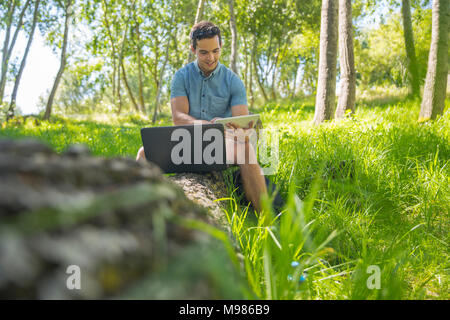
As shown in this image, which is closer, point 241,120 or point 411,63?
point 241,120

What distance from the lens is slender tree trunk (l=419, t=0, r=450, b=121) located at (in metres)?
5.43

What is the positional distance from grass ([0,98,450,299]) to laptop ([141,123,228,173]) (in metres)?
0.43

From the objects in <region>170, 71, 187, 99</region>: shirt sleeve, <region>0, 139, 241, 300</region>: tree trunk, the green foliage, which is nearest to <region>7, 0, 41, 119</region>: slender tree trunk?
<region>170, 71, 187, 99</region>: shirt sleeve

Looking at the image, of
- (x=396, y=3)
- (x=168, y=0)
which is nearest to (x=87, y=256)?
(x=396, y=3)

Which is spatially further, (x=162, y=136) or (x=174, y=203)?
(x=162, y=136)

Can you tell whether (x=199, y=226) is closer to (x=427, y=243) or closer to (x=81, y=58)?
(x=427, y=243)

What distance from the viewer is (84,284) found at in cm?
47

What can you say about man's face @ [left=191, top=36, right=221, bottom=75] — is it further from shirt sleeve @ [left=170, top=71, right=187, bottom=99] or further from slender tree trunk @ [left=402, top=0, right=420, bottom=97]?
slender tree trunk @ [left=402, top=0, right=420, bottom=97]

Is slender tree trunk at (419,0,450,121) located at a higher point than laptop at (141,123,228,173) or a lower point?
higher

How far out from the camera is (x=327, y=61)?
17.8ft

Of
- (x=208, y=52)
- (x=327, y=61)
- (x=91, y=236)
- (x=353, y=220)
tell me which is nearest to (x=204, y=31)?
(x=208, y=52)

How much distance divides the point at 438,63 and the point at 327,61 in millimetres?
2210

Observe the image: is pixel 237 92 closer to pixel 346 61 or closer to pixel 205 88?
pixel 205 88
